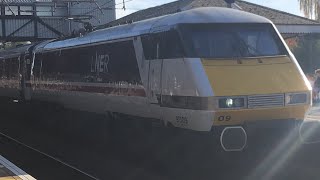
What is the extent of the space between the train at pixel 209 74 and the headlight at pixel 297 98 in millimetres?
17

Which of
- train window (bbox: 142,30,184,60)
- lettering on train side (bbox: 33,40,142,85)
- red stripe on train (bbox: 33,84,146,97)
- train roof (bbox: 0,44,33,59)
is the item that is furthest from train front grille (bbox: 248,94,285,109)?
train roof (bbox: 0,44,33,59)

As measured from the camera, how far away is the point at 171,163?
1063 cm

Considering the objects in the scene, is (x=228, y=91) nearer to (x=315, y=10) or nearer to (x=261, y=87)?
(x=261, y=87)

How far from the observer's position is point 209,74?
9250 millimetres

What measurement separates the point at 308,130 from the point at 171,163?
322cm

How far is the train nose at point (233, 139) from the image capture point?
353 inches

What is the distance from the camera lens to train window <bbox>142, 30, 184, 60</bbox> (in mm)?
9922

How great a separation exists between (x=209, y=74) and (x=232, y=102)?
61cm

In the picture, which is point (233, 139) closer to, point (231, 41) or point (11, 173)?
point (231, 41)

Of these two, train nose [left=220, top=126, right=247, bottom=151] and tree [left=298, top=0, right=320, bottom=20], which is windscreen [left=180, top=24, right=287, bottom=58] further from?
tree [left=298, top=0, right=320, bottom=20]

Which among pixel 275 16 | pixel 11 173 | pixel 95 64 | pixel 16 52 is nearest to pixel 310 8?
pixel 275 16

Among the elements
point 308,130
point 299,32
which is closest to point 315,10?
point 299,32

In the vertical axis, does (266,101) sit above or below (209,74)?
below

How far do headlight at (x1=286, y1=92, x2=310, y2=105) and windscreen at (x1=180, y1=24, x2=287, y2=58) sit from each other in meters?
0.92
